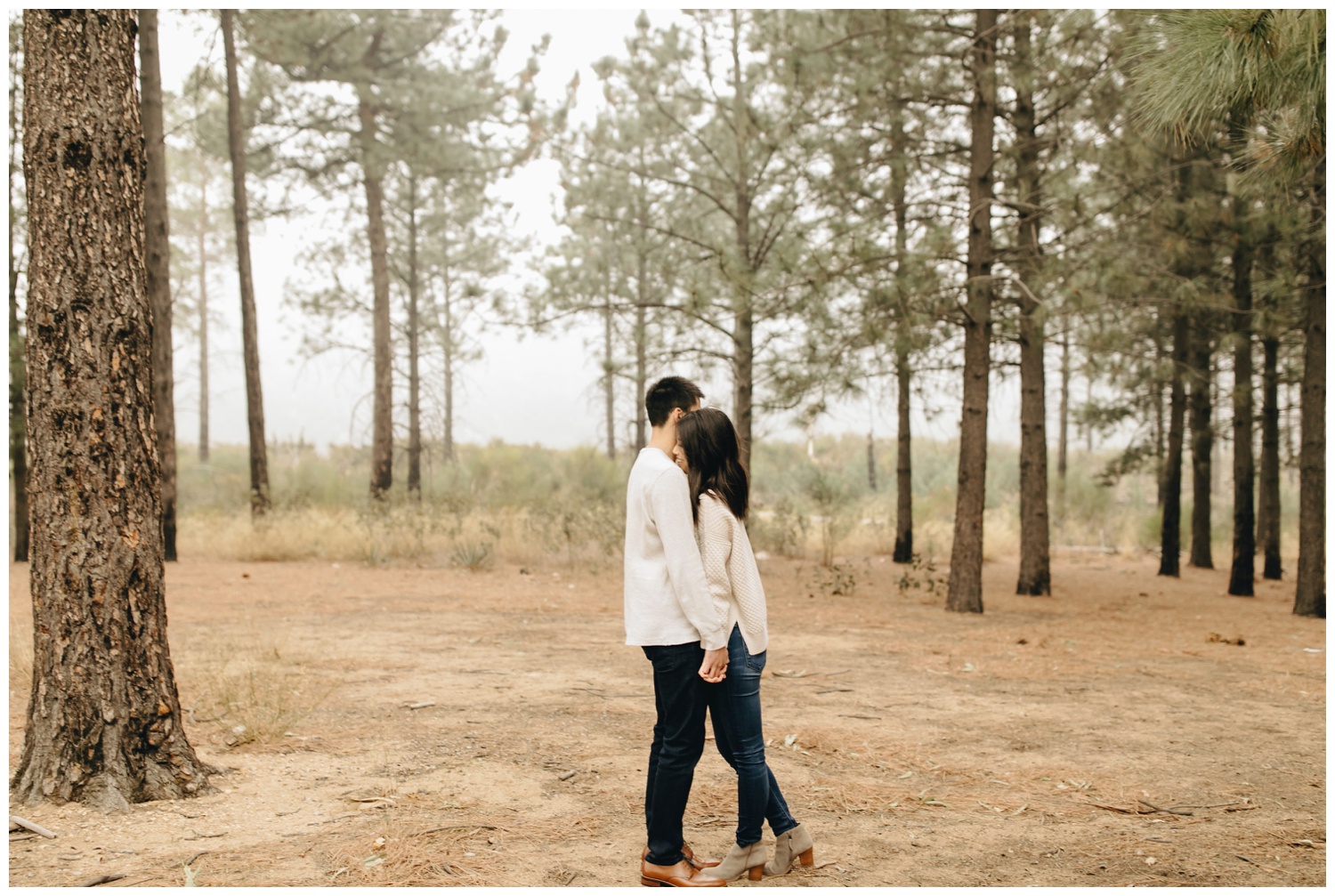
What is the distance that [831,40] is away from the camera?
1190 cm

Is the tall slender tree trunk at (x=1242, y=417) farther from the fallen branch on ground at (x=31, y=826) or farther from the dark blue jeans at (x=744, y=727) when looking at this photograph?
the fallen branch on ground at (x=31, y=826)

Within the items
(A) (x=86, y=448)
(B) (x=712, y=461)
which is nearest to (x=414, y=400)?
(A) (x=86, y=448)

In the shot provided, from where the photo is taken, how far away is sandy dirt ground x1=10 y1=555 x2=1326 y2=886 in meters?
3.63

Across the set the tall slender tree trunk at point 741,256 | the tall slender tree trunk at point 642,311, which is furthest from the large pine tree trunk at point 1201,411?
the tall slender tree trunk at point 642,311

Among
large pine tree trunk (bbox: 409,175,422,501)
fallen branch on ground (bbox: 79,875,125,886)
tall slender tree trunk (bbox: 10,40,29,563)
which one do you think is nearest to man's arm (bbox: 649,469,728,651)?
fallen branch on ground (bbox: 79,875,125,886)

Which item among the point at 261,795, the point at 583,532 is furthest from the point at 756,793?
the point at 583,532

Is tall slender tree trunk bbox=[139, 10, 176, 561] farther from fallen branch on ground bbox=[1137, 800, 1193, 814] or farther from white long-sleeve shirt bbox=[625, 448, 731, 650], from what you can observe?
fallen branch on ground bbox=[1137, 800, 1193, 814]

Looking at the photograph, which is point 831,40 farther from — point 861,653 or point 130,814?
point 130,814

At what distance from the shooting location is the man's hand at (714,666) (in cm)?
327

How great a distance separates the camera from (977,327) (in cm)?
1054

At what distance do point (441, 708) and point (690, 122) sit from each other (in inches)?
630

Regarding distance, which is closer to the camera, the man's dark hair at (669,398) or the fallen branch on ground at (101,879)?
the fallen branch on ground at (101,879)

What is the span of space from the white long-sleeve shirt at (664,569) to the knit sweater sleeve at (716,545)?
0.06 meters

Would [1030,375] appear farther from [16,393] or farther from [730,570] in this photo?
[16,393]
